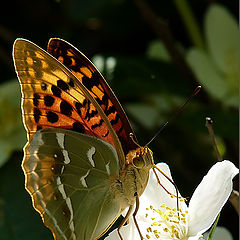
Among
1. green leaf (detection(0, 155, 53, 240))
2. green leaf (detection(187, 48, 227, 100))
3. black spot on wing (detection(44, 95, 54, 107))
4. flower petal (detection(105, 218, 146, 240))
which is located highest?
green leaf (detection(187, 48, 227, 100))

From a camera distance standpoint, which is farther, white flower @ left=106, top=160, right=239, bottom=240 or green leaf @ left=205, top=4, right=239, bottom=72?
green leaf @ left=205, top=4, right=239, bottom=72

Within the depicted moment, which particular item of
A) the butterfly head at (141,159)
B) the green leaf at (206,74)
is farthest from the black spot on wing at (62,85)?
the green leaf at (206,74)

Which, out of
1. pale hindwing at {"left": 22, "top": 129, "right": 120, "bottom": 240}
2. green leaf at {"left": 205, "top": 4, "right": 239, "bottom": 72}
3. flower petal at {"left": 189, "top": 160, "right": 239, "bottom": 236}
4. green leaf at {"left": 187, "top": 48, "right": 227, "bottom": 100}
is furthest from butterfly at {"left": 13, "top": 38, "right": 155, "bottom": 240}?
green leaf at {"left": 205, "top": 4, "right": 239, "bottom": 72}

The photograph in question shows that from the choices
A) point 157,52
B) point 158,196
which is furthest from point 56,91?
point 157,52

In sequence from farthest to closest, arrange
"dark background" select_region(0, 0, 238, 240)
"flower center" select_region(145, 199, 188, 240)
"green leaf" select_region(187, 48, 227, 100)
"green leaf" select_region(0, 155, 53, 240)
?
"green leaf" select_region(187, 48, 227, 100) → "dark background" select_region(0, 0, 238, 240) → "green leaf" select_region(0, 155, 53, 240) → "flower center" select_region(145, 199, 188, 240)

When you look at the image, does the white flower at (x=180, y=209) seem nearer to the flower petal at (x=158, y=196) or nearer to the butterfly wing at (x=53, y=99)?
the flower petal at (x=158, y=196)

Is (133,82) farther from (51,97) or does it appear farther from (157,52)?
(51,97)

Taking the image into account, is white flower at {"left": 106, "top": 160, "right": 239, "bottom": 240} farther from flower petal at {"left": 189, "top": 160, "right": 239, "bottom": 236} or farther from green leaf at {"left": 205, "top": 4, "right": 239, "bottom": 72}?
green leaf at {"left": 205, "top": 4, "right": 239, "bottom": 72}
